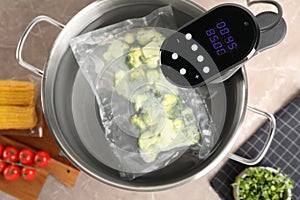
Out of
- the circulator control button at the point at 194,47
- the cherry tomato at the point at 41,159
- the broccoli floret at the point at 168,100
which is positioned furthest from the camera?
the cherry tomato at the point at 41,159

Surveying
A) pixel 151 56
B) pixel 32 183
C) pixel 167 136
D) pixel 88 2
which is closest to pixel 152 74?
pixel 151 56

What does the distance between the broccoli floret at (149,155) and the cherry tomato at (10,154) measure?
385 millimetres

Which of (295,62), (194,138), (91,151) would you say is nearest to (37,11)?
(91,151)

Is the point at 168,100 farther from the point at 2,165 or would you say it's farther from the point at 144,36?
the point at 2,165

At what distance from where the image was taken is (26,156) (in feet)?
4.10

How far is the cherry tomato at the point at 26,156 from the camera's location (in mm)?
1248

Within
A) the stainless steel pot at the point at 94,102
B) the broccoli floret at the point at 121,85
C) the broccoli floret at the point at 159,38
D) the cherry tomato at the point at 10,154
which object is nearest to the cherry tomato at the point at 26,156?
the cherry tomato at the point at 10,154

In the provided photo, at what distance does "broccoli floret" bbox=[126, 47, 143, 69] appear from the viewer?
3.47 feet

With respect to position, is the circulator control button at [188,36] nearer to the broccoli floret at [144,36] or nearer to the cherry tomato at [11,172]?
the broccoli floret at [144,36]

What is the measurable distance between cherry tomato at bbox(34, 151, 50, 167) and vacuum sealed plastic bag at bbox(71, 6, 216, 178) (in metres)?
0.25

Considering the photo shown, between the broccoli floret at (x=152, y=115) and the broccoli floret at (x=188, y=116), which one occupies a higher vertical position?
the broccoli floret at (x=152, y=115)

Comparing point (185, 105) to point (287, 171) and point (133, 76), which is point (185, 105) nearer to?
point (133, 76)

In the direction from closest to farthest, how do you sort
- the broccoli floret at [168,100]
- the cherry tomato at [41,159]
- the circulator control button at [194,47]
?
the circulator control button at [194,47] → the broccoli floret at [168,100] → the cherry tomato at [41,159]

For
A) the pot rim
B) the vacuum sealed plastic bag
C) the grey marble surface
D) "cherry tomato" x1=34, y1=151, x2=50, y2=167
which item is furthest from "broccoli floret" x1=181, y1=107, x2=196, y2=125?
"cherry tomato" x1=34, y1=151, x2=50, y2=167
